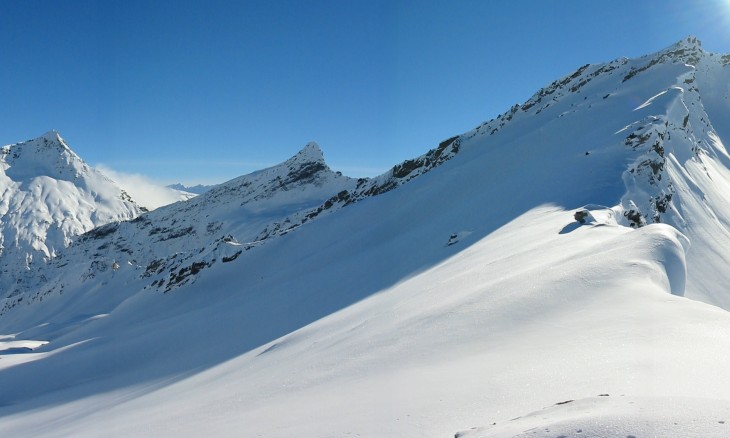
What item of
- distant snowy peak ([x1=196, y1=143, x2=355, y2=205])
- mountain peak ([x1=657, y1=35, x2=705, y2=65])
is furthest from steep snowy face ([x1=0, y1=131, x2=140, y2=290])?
mountain peak ([x1=657, y1=35, x2=705, y2=65])

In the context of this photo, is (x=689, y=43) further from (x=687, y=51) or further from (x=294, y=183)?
(x=294, y=183)

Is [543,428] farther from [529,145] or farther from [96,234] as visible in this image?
[96,234]

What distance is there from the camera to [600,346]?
6.31m

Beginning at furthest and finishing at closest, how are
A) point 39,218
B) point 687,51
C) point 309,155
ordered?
point 39,218 < point 309,155 < point 687,51

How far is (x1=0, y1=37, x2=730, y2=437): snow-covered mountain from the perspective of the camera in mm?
5469

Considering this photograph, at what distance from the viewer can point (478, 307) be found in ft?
30.3

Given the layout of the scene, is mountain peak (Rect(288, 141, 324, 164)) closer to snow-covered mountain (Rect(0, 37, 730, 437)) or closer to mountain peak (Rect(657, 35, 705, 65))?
snow-covered mountain (Rect(0, 37, 730, 437))

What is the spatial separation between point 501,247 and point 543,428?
39.9 feet

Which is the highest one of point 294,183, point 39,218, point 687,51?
point 39,218

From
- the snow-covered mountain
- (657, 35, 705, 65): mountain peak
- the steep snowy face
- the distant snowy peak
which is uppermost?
the steep snowy face

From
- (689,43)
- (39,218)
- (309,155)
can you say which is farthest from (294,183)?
(39,218)

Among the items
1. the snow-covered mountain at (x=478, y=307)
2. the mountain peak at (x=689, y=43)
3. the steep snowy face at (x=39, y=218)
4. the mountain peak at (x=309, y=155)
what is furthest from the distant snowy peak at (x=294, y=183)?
the steep snowy face at (x=39, y=218)

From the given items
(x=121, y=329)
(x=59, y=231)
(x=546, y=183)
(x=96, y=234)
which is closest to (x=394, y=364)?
(x=546, y=183)

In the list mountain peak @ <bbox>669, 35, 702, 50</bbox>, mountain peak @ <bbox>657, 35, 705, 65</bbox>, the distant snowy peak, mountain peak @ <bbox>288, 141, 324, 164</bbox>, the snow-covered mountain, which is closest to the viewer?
the snow-covered mountain
